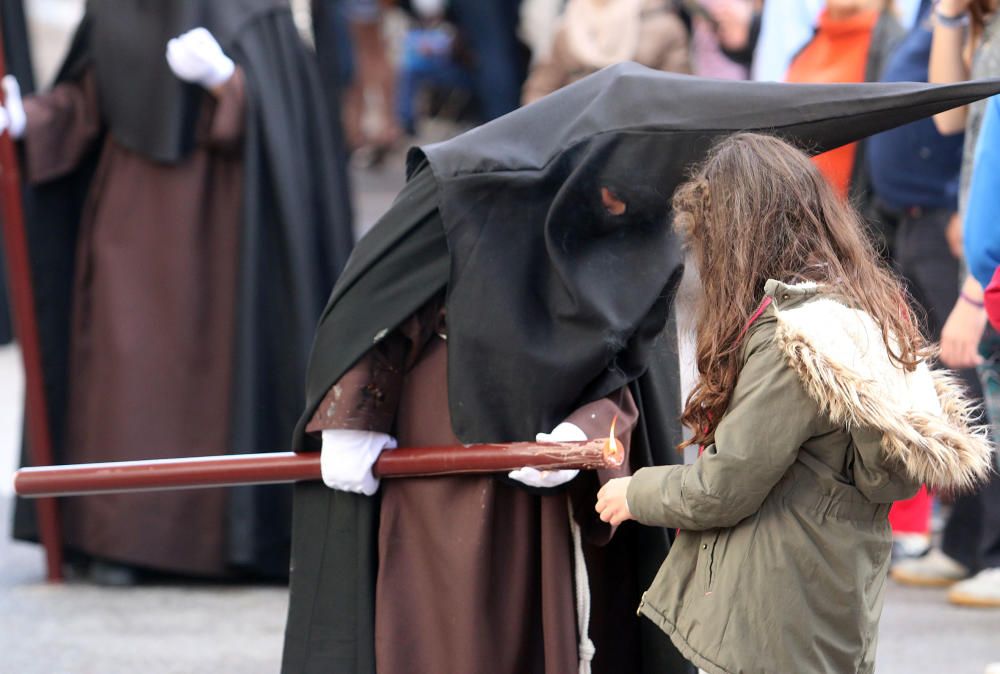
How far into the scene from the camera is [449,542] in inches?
120

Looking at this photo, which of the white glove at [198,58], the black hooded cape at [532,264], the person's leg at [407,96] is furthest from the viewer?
the person's leg at [407,96]

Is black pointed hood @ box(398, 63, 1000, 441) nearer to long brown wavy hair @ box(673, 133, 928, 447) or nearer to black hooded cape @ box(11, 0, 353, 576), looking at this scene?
long brown wavy hair @ box(673, 133, 928, 447)

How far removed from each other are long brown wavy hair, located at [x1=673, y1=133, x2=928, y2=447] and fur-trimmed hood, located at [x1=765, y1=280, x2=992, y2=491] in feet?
0.16

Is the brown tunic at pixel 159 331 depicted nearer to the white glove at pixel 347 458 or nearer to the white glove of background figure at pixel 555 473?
the white glove at pixel 347 458

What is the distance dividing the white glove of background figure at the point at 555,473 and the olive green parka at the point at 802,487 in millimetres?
303

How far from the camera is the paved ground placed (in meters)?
4.08

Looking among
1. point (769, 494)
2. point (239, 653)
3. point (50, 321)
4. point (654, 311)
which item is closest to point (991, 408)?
point (654, 311)

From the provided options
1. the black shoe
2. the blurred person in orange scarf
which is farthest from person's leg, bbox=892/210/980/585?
the black shoe

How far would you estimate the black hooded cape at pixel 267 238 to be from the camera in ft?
15.3

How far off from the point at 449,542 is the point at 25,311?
2159 mm

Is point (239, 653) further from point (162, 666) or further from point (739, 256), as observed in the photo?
point (739, 256)

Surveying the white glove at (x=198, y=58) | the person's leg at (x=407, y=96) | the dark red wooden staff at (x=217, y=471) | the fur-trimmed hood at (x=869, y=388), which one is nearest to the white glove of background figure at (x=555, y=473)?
the dark red wooden staff at (x=217, y=471)

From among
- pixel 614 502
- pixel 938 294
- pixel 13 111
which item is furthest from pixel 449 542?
pixel 13 111

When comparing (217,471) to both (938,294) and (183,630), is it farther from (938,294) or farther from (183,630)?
(938,294)
